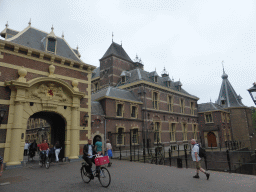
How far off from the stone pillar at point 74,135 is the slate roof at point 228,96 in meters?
32.5

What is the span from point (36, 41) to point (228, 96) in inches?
1440

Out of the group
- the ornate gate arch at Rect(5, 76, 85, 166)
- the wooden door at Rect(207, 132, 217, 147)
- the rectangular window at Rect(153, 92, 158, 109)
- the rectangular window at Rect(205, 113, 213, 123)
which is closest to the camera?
the ornate gate arch at Rect(5, 76, 85, 166)

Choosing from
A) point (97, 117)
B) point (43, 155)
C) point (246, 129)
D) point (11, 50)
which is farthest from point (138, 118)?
point (246, 129)

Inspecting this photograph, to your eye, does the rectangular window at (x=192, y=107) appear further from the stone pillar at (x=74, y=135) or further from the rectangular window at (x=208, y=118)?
the stone pillar at (x=74, y=135)

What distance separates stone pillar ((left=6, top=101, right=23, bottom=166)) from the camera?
10250 mm

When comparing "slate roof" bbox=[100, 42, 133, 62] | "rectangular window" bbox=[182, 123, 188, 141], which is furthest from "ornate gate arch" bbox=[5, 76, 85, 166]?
"rectangular window" bbox=[182, 123, 188, 141]

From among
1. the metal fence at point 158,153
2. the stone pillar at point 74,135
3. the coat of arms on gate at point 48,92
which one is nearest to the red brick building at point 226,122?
the metal fence at point 158,153

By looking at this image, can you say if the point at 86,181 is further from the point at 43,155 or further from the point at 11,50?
the point at 11,50

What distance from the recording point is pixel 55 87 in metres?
12.7

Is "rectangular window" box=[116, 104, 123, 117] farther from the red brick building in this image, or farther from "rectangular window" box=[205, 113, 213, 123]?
"rectangular window" box=[205, 113, 213, 123]

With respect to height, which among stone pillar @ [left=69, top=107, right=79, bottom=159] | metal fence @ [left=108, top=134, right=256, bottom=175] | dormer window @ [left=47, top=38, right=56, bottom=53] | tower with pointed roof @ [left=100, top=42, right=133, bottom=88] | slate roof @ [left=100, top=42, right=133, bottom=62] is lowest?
metal fence @ [left=108, top=134, right=256, bottom=175]

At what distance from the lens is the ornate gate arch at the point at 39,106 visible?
10547mm

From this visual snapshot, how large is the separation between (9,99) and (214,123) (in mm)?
30698

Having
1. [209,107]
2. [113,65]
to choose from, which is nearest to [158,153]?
[113,65]
